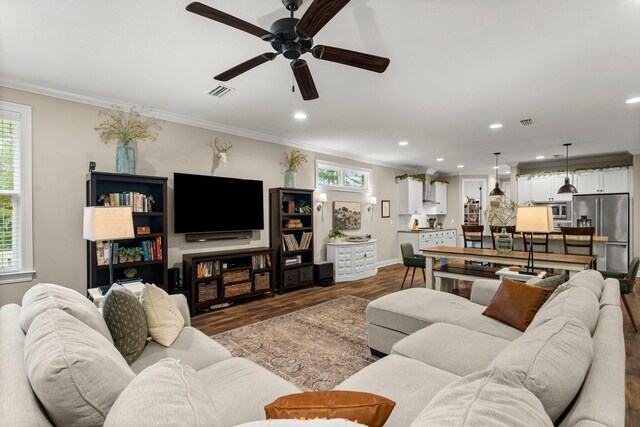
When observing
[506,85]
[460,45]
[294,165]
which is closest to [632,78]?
[506,85]

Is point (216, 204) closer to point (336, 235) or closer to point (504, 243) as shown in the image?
point (336, 235)

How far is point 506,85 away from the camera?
11.0ft

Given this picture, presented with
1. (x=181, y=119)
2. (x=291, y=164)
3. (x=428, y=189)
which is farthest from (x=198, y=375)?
(x=428, y=189)

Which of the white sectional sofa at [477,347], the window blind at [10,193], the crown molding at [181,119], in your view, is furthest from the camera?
the crown molding at [181,119]

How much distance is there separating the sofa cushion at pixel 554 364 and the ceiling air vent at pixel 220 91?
3.42 meters

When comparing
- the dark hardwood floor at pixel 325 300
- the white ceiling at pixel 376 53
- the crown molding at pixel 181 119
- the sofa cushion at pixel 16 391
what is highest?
the white ceiling at pixel 376 53

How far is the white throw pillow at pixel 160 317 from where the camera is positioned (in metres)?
2.03

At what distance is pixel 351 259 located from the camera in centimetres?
634

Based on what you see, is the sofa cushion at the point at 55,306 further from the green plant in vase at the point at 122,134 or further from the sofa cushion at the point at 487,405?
the green plant in vase at the point at 122,134

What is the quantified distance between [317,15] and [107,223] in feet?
7.36

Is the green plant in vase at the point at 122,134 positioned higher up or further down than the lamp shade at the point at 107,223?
higher up

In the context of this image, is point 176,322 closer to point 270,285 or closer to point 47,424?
point 47,424

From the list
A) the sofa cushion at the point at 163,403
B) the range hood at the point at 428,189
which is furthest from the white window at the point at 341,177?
the sofa cushion at the point at 163,403

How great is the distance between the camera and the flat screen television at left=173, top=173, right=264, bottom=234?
170 inches
